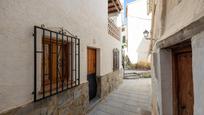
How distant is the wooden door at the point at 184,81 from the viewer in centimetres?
169

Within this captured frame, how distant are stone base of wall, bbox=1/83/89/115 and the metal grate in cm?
11

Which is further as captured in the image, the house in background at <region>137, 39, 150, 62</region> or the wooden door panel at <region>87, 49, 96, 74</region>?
the house in background at <region>137, 39, 150, 62</region>

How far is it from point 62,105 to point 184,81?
239cm

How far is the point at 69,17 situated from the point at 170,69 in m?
2.45

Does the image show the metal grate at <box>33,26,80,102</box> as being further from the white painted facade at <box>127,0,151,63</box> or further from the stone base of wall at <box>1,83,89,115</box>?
the white painted facade at <box>127,0,151,63</box>

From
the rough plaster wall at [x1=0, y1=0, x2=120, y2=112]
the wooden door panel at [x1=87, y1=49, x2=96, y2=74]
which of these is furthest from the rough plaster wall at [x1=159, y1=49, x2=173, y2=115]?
the wooden door panel at [x1=87, y1=49, x2=96, y2=74]

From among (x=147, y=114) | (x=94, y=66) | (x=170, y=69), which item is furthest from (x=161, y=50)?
(x=94, y=66)

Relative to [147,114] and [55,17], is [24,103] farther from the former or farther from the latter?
[147,114]

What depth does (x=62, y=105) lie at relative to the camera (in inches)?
125

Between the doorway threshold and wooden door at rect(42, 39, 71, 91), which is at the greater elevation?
wooden door at rect(42, 39, 71, 91)

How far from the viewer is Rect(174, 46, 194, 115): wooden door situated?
5.54ft

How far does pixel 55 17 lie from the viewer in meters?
2.98

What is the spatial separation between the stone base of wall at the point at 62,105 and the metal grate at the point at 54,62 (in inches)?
4.4

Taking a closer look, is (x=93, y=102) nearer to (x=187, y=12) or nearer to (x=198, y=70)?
(x=187, y=12)
